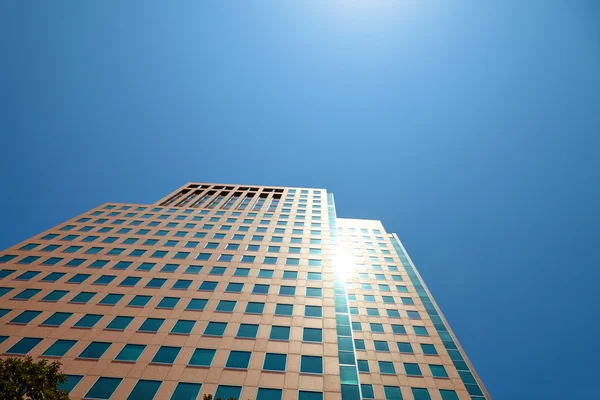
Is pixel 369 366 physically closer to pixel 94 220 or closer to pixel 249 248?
pixel 249 248

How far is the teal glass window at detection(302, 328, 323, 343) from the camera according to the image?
27484 mm

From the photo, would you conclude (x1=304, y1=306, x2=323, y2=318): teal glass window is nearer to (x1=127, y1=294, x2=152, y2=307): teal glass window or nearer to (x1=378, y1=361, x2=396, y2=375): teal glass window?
(x1=378, y1=361, x2=396, y2=375): teal glass window

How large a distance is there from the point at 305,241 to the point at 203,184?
4051 cm

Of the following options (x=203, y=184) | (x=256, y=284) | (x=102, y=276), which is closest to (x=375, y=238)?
(x=256, y=284)

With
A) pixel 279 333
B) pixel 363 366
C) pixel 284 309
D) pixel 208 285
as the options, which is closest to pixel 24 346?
pixel 208 285

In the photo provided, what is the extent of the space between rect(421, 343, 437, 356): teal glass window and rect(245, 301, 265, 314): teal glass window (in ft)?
74.8

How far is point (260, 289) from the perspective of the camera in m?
33.3

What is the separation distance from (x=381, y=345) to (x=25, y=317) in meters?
38.2

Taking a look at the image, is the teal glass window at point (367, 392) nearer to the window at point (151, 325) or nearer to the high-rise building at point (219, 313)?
the high-rise building at point (219, 313)

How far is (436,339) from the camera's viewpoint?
40.8m

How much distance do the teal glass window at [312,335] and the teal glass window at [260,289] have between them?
6.56m

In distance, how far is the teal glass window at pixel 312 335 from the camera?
2748 centimetres

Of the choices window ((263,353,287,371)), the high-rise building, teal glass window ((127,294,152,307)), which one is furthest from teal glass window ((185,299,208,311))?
window ((263,353,287,371))

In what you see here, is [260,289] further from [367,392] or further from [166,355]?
[367,392]
